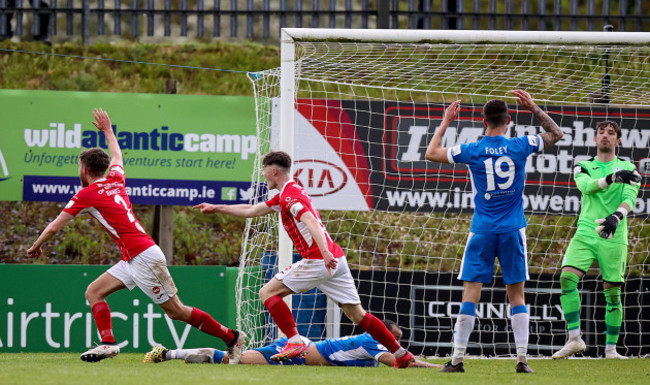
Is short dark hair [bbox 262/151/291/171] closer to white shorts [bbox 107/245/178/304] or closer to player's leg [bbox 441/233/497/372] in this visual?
white shorts [bbox 107/245/178/304]

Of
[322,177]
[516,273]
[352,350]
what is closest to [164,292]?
[352,350]

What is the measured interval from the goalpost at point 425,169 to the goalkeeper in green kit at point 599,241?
0.94 m

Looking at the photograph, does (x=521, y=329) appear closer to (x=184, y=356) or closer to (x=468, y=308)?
(x=468, y=308)

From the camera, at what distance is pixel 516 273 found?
674 centimetres

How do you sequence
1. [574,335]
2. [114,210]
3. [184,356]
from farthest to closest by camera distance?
1. [574,335]
2. [114,210]
3. [184,356]

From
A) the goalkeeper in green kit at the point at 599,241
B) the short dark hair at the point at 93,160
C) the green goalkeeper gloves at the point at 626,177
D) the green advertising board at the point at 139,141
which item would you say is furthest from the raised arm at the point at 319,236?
the green advertising board at the point at 139,141

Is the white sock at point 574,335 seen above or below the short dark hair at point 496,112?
below

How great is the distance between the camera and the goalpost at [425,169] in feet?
27.9

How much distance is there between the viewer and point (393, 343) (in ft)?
22.9

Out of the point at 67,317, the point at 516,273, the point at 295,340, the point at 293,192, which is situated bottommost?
the point at 67,317

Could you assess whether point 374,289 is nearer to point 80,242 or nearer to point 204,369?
point 204,369

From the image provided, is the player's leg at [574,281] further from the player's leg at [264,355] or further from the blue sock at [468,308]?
the player's leg at [264,355]

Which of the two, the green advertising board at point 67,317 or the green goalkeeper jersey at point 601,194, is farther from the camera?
the green advertising board at point 67,317

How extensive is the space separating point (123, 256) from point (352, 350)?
6.50 feet
